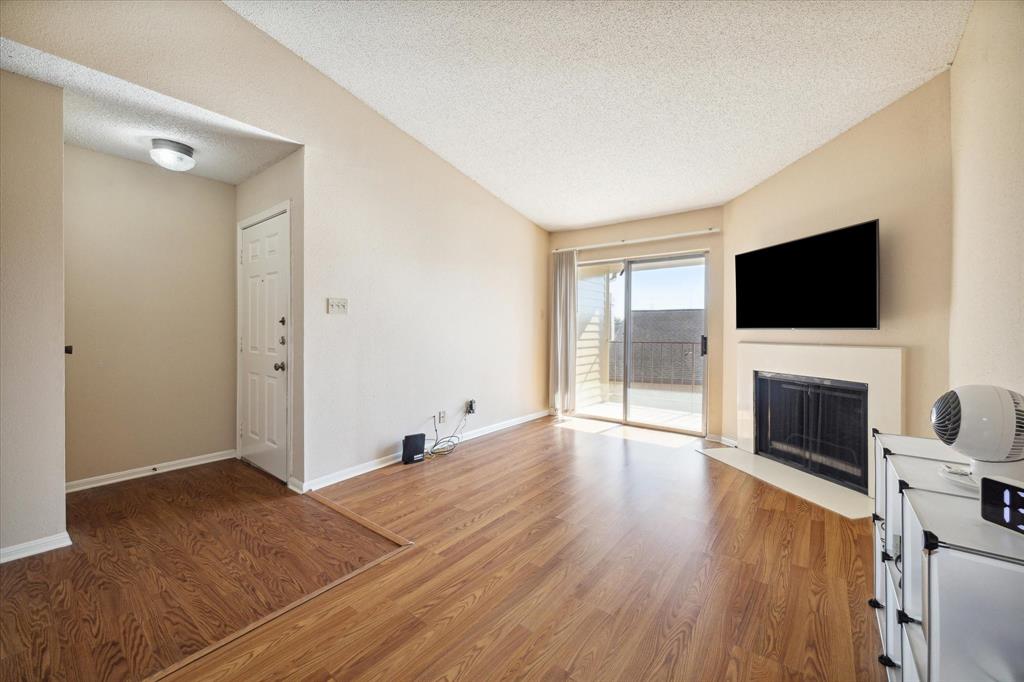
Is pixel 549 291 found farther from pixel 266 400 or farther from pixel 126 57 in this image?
pixel 126 57

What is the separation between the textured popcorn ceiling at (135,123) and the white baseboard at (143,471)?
2.35 metres

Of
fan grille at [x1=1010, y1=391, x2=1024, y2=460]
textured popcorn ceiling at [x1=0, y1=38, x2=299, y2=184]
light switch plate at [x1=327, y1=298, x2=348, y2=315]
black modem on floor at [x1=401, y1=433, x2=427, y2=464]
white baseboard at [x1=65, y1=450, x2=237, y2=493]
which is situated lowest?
white baseboard at [x1=65, y1=450, x2=237, y2=493]

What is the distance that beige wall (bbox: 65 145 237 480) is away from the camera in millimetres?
2746

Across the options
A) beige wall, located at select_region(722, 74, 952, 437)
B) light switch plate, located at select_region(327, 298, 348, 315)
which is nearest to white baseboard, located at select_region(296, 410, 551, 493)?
light switch plate, located at select_region(327, 298, 348, 315)

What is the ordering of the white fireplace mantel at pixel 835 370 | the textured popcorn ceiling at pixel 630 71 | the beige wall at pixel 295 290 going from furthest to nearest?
the beige wall at pixel 295 290, the white fireplace mantel at pixel 835 370, the textured popcorn ceiling at pixel 630 71

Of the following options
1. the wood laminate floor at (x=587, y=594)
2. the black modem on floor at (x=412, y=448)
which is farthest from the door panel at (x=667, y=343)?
the black modem on floor at (x=412, y=448)

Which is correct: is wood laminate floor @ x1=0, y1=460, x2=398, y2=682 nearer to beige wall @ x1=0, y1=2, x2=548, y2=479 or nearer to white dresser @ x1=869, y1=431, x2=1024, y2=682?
beige wall @ x1=0, y1=2, x2=548, y2=479

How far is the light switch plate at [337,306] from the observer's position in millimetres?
2861

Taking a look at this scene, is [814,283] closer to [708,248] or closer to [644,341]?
[708,248]

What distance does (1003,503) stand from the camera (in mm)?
920

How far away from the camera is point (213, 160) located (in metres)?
2.90

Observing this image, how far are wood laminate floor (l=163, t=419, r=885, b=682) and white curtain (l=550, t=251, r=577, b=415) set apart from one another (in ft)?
7.60

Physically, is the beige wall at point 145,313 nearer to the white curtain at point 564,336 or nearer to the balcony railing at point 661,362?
the white curtain at point 564,336

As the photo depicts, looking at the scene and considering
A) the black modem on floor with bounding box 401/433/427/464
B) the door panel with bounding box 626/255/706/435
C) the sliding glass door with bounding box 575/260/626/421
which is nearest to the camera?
the black modem on floor with bounding box 401/433/427/464
